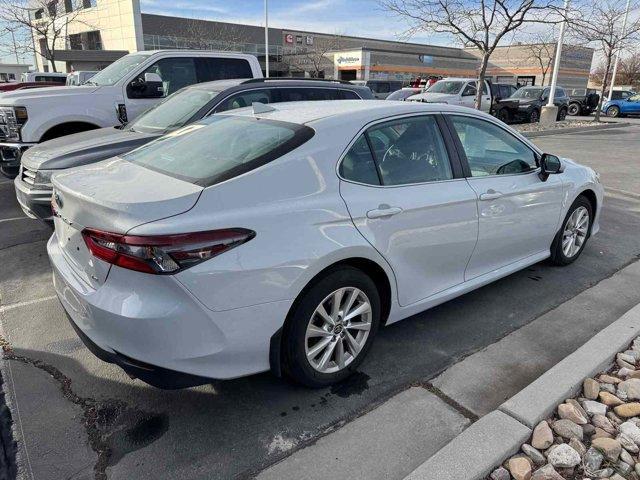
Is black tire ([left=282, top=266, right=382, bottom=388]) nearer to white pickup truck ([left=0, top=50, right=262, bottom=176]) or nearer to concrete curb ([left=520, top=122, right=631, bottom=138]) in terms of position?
white pickup truck ([left=0, top=50, right=262, bottom=176])

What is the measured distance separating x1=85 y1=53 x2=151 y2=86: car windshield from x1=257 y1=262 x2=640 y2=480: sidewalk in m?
6.45

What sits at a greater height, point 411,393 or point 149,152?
point 149,152

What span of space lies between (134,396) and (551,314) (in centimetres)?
320

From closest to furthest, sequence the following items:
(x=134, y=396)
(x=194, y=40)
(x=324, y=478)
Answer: (x=324, y=478), (x=134, y=396), (x=194, y=40)

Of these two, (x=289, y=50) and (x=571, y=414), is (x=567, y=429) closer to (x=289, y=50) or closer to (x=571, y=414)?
(x=571, y=414)

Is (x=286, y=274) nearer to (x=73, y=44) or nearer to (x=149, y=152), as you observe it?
(x=149, y=152)

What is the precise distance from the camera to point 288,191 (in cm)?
257

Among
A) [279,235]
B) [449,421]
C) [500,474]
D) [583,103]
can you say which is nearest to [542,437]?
[500,474]

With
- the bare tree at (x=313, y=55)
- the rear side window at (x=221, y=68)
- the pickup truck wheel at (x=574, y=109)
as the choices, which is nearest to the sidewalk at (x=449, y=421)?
the rear side window at (x=221, y=68)

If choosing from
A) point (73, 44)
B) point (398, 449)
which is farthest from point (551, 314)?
point (73, 44)

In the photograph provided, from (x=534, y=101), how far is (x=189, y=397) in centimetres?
2283

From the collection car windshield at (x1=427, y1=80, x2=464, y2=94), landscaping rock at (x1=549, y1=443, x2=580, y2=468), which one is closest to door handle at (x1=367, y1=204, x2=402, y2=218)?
landscaping rock at (x1=549, y1=443, x2=580, y2=468)

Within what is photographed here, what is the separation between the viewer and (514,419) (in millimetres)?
2566

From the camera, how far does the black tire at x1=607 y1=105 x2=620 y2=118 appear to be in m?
31.4
